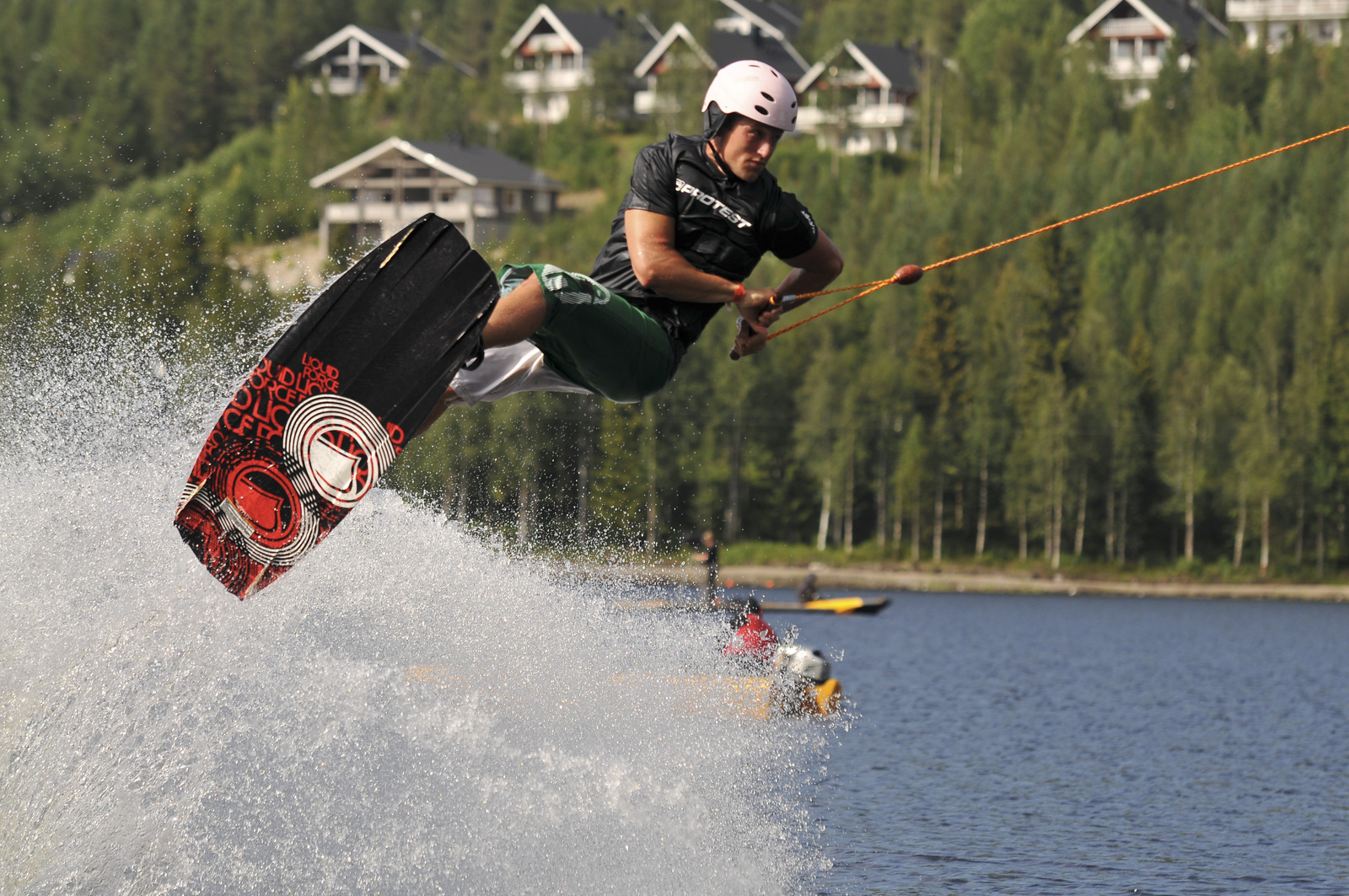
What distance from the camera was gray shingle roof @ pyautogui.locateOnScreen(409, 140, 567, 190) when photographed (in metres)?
88.8

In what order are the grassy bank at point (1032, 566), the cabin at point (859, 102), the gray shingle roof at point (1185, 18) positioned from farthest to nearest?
the gray shingle roof at point (1185, 18)
the cabin at point (859, 102)
the grassy bank at point (1032, 566)

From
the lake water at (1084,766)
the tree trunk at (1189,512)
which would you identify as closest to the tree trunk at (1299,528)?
the tree trunk at (1189,512)

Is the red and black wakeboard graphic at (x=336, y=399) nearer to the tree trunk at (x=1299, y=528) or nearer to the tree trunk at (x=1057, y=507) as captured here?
the tree trunk at (x=1057, y=507)

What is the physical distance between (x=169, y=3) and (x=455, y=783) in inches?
5288

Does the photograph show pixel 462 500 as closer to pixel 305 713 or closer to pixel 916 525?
pixel 916 525

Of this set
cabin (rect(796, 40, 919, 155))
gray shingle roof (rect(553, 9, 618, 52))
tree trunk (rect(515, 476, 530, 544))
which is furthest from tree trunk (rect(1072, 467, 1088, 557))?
gray shingle roof (rect(553, 9, 618, 52))

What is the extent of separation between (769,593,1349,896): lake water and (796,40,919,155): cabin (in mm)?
62304

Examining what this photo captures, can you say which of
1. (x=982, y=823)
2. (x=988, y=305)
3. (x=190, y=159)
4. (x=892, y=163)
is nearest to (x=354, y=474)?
(x=982, y=823)

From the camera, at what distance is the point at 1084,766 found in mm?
20125

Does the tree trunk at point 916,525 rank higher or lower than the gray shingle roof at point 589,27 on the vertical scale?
lower

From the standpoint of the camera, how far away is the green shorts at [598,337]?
668 centimetres

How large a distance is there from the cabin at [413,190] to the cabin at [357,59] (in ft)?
128

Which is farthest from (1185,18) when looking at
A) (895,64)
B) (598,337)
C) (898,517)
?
(598,337)

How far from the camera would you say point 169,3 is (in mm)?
131250
